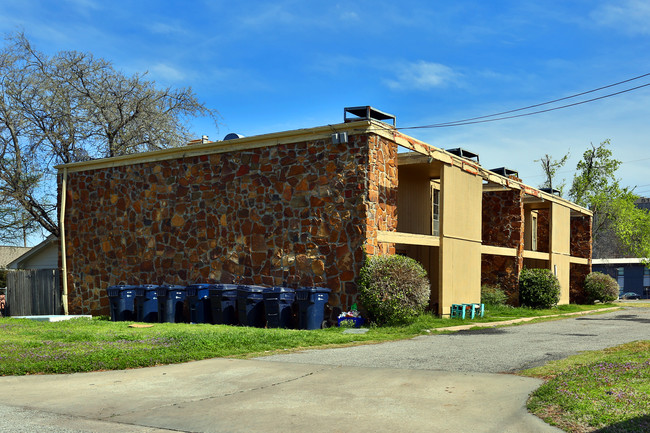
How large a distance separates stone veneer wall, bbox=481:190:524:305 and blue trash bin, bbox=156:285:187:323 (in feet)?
39.5

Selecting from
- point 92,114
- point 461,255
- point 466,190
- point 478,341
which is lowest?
point 478,341

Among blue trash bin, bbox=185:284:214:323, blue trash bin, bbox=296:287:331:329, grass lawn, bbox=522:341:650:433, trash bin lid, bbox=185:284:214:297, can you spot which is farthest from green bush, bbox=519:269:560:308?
grass lawn, bbox=522:341:650:433

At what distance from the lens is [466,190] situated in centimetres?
1983

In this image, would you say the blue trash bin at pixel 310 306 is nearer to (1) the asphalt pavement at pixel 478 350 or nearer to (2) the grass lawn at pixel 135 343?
(2) the grass lawn at pixel 135 343

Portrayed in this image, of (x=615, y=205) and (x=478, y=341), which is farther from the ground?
(x=615, y=205)

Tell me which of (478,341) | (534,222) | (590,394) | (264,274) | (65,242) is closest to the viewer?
(590,394)

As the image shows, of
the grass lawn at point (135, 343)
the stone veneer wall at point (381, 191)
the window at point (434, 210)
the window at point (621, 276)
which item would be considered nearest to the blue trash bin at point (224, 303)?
the grass lawn at point (135, 343)

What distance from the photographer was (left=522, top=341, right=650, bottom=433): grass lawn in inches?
237

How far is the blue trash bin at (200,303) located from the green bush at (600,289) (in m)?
21.6

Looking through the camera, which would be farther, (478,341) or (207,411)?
(478,341)

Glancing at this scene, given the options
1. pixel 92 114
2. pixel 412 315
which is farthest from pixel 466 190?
pixel 92 114

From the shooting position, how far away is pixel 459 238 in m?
19.3

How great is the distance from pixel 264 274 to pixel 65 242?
889 cm

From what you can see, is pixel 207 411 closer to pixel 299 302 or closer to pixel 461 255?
pixel 299 302
